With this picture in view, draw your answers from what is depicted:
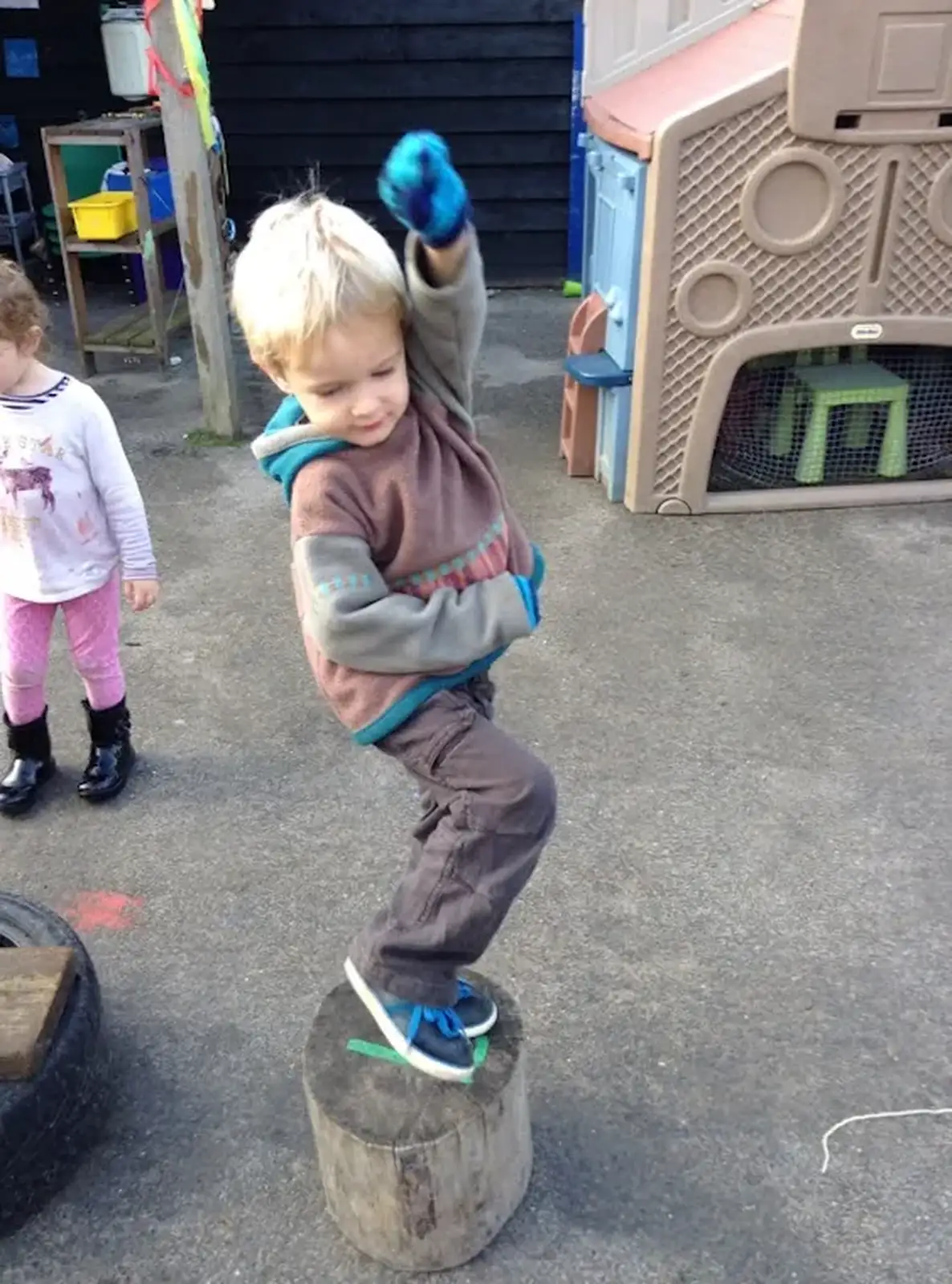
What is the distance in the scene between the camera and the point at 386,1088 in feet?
5.86

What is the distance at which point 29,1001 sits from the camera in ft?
6.50

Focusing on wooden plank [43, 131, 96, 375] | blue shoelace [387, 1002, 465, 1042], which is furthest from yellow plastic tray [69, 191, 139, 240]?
blue shoelace [387, 1002, 465, 1042]

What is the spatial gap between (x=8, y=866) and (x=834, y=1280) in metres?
1.92

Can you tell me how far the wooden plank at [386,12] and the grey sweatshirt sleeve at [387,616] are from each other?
21.4ft

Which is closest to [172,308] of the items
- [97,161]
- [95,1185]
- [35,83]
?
[97,161]

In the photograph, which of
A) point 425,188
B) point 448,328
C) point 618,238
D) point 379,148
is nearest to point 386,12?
point 379,148

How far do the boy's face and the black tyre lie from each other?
116cm

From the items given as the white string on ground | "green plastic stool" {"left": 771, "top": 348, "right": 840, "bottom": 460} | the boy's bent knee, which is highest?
the boy's bent knee

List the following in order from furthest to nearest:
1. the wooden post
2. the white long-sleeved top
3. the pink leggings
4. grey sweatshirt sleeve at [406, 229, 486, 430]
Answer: the wooden post → the pink leggings → the white long-sleeved top → grey sweatshirt sleeve at [406, 229, 486, 430]

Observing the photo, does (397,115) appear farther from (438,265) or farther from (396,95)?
(438,265)

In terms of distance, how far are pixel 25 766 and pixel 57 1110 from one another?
1.21 meters

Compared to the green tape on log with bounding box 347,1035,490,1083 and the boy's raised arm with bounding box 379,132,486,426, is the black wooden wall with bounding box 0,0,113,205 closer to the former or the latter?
the boy's raised arm with bounding box 379,132,486,426

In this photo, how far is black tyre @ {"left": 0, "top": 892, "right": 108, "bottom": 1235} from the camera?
1875 mm

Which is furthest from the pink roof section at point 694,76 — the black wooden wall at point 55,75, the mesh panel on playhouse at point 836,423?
the black wooden wall at point 55,75
